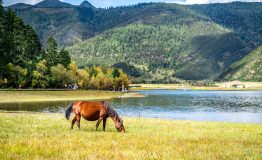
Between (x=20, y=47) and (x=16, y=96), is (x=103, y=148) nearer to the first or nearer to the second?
(x=16, y=96)

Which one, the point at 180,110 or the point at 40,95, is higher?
the point at 40,95

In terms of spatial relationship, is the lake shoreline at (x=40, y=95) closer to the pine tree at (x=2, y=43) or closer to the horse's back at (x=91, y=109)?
the pine tree at (x=2, y=43)

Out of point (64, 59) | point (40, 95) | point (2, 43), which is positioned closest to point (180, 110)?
point (40, 95)

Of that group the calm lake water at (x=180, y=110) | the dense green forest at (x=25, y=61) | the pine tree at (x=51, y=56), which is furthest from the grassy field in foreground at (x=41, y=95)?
the pine tree at (x=51, y=56)

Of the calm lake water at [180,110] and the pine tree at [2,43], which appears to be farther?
the pine tree at [2,43]

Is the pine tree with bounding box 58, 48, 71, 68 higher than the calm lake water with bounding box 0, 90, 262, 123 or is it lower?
higher

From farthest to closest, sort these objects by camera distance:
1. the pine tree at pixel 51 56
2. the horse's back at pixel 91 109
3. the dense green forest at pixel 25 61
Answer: the pine tree at pixel 51 56 → the dense green forest at pixel 25 61 → the horse's back at pixel 91 109

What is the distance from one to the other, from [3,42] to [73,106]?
4170 inches

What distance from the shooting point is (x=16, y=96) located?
346 ft

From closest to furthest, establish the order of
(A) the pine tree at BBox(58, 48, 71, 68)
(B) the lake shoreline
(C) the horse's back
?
(C) the horse's back
(B) the lake shoreline
(A) the pine tree at BBox(58, 48, 71, 68)

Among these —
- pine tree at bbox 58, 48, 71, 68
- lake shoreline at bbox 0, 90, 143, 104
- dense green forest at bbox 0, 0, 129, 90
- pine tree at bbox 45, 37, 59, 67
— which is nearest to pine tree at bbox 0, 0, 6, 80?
dense green forest at bbox 0, 0, 129, 90

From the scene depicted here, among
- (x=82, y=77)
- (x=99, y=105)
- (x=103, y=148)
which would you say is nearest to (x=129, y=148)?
(x=103, y=148)

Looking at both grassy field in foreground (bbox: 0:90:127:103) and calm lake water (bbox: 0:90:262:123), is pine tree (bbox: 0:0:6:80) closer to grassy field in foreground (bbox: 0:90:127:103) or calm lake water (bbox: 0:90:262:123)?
grassy field in foreground (bbox: 0:90:127:103)

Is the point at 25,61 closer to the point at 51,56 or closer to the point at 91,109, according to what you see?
the point at 51,56
